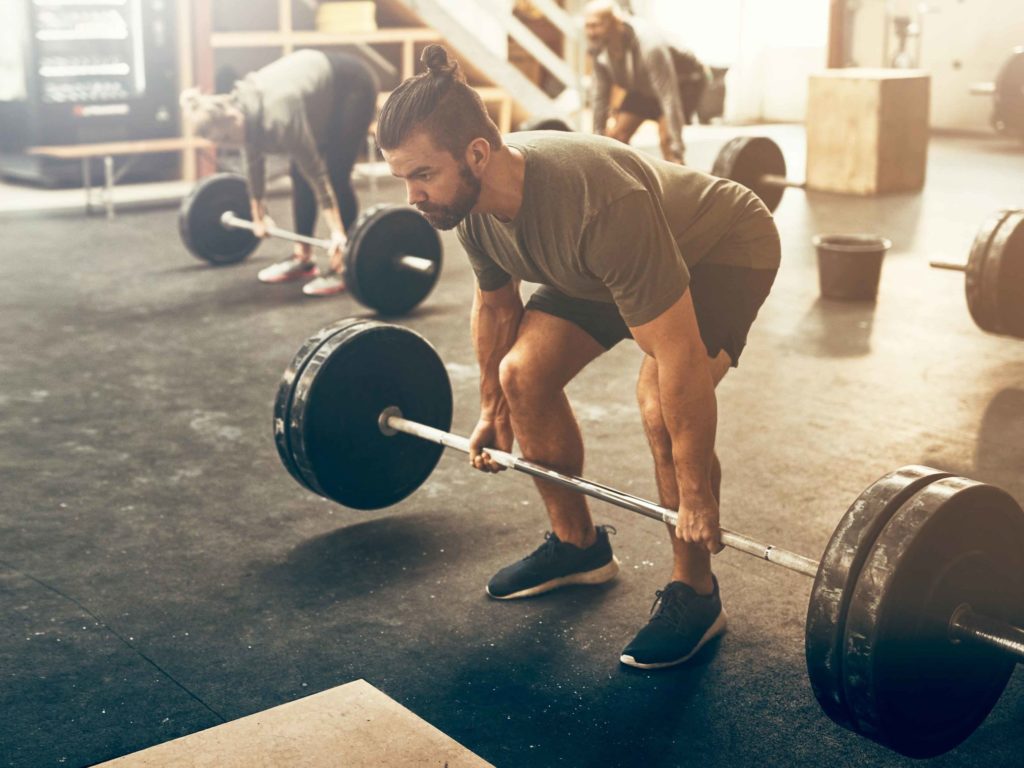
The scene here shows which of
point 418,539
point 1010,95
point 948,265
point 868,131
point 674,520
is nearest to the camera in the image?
point 674,520

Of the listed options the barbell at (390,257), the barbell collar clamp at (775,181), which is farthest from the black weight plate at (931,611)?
the barbell collar clamp at (775,181)

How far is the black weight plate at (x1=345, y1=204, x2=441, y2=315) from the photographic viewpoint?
13.5 feet

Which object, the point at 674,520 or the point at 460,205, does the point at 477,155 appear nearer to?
the point at 460,205

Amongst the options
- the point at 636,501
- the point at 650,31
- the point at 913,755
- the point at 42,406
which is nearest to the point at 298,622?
the point at 636,501

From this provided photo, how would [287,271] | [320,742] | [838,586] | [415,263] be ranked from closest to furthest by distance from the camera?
1. [838,586]
2. [320,742]
3. [415,263]
4. [287,271]

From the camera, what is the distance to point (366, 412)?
2.40 metres

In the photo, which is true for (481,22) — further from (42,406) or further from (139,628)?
(139,628)

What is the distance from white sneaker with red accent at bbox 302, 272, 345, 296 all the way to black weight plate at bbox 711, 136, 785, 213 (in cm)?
151

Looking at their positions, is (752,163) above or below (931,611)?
above

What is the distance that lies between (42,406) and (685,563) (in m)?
2.02

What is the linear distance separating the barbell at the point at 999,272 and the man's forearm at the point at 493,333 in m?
1.74

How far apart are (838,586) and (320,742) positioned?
27.7 inches

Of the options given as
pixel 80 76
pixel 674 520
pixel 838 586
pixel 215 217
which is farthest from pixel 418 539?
pixel 80 76

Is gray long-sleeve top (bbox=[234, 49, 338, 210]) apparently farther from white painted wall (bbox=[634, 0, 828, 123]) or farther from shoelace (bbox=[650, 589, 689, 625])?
white painted wall (bbox=[634, 0, 828, 123])
